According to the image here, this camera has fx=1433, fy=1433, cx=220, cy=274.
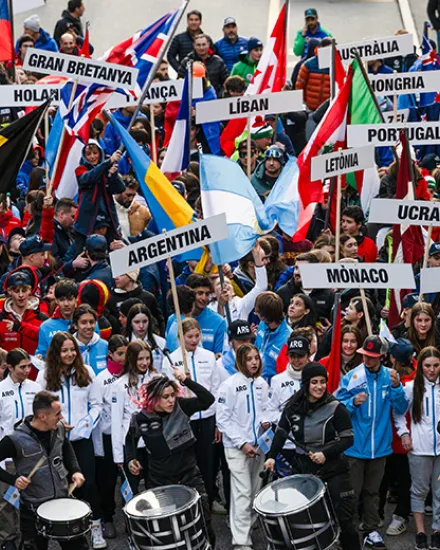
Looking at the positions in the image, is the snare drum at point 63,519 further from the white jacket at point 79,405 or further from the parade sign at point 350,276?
the parade sign at point 350,276

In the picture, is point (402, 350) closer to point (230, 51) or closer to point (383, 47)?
point (383, 47)

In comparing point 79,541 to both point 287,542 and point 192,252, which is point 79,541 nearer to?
point 287,542

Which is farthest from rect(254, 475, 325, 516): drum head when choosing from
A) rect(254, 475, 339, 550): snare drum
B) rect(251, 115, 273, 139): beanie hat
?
rect(251, 115, 273, 139): beanie hat

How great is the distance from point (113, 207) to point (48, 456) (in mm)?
4579

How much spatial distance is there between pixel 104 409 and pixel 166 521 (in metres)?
1.92

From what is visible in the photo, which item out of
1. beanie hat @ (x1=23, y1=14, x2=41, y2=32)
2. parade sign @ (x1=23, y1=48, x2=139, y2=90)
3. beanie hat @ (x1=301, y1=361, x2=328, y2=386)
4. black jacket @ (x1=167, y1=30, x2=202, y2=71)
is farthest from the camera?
black jacket @ (x1=167, y1=30, x2=202, y2=71)

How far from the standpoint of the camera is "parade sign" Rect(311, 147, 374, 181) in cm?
1372

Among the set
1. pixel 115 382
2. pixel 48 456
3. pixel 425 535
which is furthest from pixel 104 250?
pixel 425 535

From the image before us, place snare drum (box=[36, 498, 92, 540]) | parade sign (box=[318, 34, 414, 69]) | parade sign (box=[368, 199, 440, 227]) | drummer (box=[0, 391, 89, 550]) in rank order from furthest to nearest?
parade sign (box=[318, 34, 414, 69]) → parade sign (box=[368, 199, 440, 227]) → drummer (box=[0, 391, 89, 550]) → snare drum (box=[36, 498, 92, 540])

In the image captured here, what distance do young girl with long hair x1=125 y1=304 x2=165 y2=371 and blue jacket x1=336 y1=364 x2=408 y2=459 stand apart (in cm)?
161

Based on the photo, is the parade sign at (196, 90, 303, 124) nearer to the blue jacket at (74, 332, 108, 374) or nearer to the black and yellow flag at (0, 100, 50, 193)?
the black and yellow flag at (0, 100, 50, 193)

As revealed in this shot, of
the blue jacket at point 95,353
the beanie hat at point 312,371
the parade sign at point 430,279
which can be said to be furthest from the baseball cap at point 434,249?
the blue jacket at point 95,353

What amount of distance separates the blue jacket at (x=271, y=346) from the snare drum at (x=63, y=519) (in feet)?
8.06

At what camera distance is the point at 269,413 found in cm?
1193
